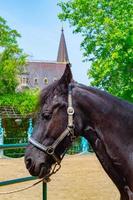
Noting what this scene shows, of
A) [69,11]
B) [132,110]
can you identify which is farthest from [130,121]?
[69,11]

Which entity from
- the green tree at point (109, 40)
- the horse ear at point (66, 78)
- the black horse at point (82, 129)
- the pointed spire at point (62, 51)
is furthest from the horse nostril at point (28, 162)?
the pointed spire at point (62, 51)

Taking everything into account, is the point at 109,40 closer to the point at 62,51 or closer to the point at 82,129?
the point at 82,129

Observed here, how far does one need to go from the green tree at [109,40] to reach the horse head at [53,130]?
70.7 feet

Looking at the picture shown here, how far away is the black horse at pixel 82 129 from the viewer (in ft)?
9.70

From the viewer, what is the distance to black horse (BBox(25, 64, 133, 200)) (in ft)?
9.70

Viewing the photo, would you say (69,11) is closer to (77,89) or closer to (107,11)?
→ (107,11)

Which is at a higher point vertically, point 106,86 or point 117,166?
point 117,166

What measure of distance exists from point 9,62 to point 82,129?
32.6m

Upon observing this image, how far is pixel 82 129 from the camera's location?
10.00 feet

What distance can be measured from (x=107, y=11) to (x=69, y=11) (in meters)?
3.01

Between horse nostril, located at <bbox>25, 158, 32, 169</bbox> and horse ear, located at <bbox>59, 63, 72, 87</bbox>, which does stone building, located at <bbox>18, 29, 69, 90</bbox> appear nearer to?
horse ear, located at <bbox>59, 63, 72, 87</bbox>

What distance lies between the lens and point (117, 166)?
2930mm

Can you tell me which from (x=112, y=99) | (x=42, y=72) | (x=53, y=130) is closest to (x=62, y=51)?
(x=42, y=72)

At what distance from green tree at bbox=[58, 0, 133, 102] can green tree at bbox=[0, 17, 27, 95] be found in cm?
922
